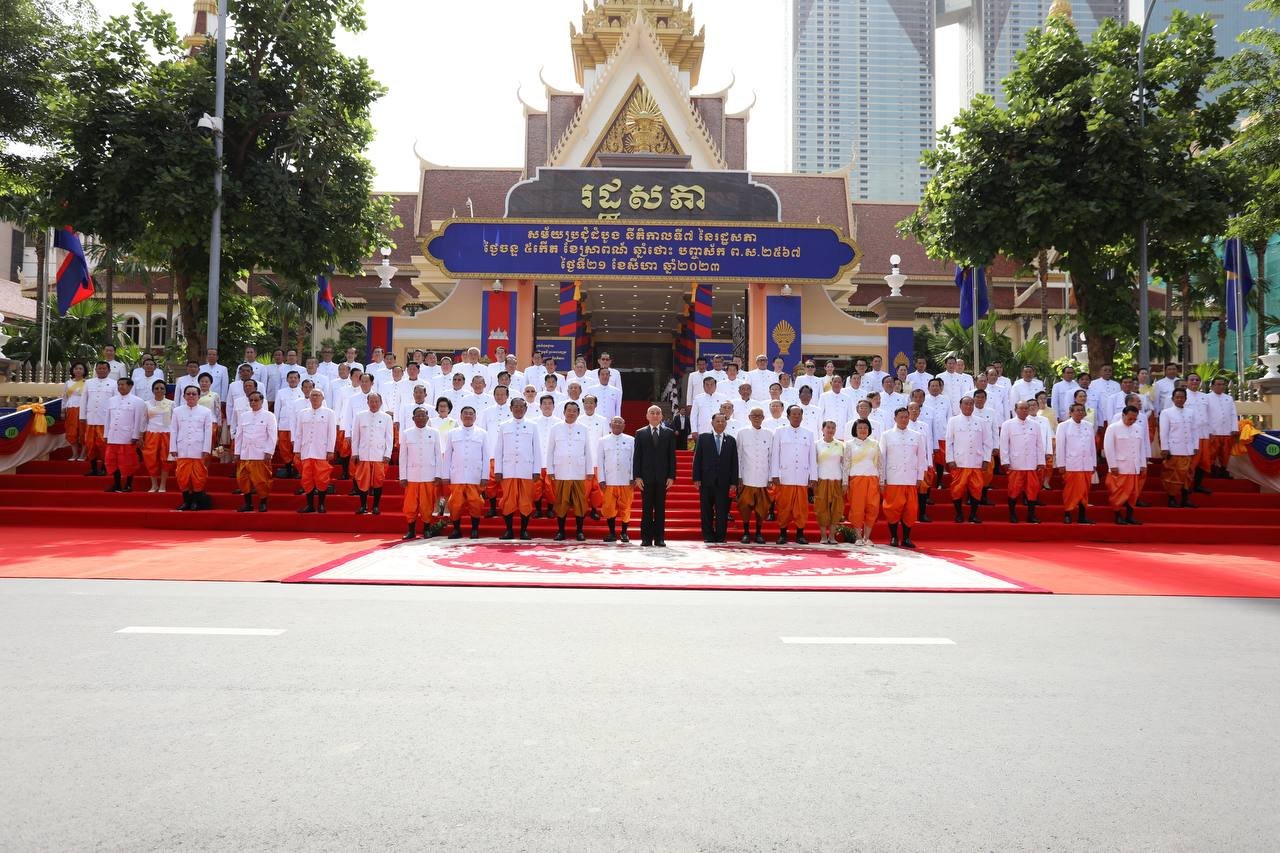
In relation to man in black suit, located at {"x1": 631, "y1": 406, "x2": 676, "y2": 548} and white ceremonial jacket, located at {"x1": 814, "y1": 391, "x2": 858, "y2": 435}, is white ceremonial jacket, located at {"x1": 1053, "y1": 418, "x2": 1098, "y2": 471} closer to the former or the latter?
white ceremonial jacket, located at {"x1": 814, "y1": 391, "x2": 858, "y2": 435}

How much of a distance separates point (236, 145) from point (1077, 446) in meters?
14.3

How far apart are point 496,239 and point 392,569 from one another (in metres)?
12.4

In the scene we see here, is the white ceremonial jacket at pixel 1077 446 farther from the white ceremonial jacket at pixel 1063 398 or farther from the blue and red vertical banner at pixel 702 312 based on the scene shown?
the blue and red vertical banner at pixel 702 312

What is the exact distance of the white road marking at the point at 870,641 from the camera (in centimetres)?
561

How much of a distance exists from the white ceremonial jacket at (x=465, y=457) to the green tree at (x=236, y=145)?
6395mm

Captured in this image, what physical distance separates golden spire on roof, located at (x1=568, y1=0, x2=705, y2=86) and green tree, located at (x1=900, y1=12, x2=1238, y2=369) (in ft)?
68.8

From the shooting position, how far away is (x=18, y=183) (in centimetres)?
1680

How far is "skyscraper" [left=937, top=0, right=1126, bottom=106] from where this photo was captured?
112m

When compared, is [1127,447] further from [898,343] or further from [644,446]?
[898,343]

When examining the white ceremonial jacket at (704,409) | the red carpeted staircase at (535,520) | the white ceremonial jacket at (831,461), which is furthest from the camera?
the white ceremonial jacket at (704,409)

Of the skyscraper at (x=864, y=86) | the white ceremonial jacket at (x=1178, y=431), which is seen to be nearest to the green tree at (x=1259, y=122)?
the white ceremonial jacket at (x=1178, y=431)

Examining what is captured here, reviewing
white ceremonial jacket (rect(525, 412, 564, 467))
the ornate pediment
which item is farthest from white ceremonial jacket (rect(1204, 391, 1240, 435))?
the ornate pediment

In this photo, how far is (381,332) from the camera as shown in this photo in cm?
2088

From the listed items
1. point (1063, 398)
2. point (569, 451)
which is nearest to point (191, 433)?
point (569, 451)
